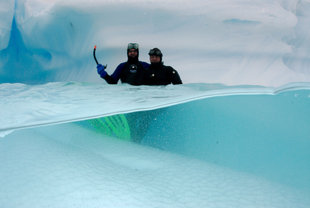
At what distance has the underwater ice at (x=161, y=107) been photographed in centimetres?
136

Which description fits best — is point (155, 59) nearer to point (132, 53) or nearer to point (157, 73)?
point (157, 73)

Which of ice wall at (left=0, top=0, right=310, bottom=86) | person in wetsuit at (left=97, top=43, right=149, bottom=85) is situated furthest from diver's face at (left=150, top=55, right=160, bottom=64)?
ice wall at (left=0, top=0, right=310, bottom=86)

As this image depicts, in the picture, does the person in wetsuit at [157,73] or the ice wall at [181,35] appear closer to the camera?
the person in wetsuit at [157,73]

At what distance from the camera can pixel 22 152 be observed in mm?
1505

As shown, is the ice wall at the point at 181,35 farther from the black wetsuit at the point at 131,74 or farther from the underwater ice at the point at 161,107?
the black wetsuit at the point at 131,74

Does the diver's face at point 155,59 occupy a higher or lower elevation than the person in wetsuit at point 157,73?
higher

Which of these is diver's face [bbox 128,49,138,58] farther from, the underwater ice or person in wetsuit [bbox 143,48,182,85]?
the underwater ice

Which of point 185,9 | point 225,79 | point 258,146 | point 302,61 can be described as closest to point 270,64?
point 302,61

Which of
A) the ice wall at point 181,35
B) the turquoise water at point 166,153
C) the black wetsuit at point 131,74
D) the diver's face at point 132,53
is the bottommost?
the turquoise water at point 166,153

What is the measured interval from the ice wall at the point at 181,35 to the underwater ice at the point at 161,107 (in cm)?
2

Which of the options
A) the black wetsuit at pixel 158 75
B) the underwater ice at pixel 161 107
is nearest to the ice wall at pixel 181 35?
the underwater ice at pixel 161 107

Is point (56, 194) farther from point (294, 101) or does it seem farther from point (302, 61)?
point (302, 61)

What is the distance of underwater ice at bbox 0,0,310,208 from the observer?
1356 millimetres

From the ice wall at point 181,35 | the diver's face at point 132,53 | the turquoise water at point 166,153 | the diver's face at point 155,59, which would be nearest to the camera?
the turquoise water at point 166,153
